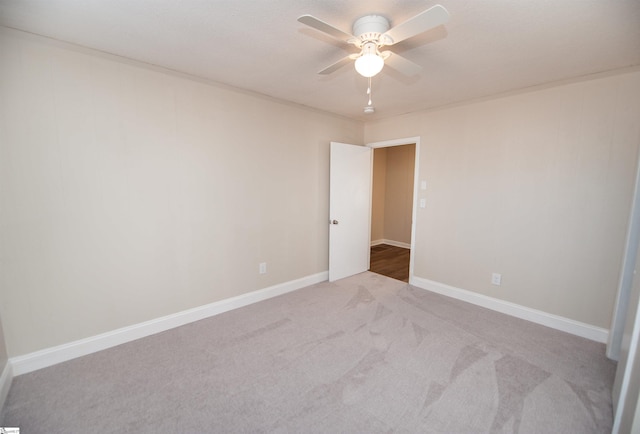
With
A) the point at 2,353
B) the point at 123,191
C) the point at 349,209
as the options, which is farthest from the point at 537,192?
the point at 2,353

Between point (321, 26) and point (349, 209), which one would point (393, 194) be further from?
point (321, 26)

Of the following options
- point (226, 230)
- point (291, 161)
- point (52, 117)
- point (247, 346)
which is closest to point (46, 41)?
point (52, 117)

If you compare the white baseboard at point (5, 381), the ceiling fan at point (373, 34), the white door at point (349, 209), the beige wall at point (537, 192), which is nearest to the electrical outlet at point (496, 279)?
the beige wall at point (537, 192)

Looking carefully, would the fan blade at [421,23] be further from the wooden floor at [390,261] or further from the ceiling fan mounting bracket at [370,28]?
the wooden floor at [390,261]

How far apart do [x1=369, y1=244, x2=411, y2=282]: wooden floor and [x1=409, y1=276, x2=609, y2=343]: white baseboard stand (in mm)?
547

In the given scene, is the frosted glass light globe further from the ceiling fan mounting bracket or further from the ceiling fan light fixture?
the ceiling fan mounting bracket

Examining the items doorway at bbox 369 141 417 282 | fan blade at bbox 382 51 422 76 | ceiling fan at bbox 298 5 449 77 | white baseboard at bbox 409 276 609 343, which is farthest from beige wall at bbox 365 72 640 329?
doorway at bbox 369 141 417 282

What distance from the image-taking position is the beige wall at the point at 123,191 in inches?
77.6

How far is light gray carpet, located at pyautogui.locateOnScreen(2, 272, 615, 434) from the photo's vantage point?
5.40ft

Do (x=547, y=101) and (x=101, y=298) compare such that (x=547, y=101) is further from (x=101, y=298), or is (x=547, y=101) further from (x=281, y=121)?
(x=101, y=298)

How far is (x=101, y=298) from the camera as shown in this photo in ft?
7.62

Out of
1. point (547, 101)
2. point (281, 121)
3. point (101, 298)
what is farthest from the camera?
point (281, 121)

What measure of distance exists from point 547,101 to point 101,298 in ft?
14.8

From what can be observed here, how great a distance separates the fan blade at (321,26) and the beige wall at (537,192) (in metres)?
2.34
